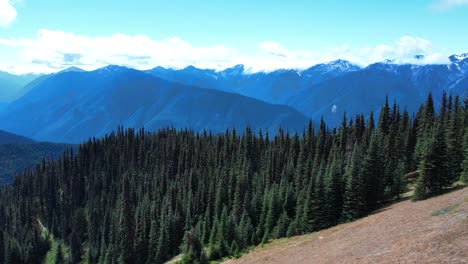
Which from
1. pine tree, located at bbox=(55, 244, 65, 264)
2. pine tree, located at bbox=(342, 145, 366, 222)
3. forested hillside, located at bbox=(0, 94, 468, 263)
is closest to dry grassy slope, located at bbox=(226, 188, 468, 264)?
pine tree, located at bbox=(342, 145, 366, 222)

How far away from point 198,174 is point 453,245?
12769cm

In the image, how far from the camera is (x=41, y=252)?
557 feet

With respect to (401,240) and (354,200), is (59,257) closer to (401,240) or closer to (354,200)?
(354,200)

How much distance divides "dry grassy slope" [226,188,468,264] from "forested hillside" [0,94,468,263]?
1231 centimetres

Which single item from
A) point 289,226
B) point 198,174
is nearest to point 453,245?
point 289,226

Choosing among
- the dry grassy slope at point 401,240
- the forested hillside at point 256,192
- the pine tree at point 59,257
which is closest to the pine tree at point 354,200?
the forested hillside at point 256,192

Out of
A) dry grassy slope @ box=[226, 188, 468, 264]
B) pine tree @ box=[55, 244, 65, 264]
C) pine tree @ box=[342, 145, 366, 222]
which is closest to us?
dry grassy slope @ box=[226, 188, 468, 264]

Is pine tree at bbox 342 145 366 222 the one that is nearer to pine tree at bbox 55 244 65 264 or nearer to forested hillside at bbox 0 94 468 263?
forested hillside at bbox 0 94 468 263

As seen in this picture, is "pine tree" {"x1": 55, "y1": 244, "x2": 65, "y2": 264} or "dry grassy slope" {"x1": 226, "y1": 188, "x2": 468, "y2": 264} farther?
"pine tree" {"x1": 55, "y1": 244, "x2": 65, "y2": 264}

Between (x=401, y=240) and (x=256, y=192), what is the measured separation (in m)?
81.0

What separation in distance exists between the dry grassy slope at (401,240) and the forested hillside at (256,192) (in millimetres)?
12307

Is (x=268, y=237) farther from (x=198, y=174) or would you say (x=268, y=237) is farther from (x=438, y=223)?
(x=198, y=174)

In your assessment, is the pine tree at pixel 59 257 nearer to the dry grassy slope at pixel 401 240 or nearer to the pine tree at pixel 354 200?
the dry grassy slope at pixel 401 240

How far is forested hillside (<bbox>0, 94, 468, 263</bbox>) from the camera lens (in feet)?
287
